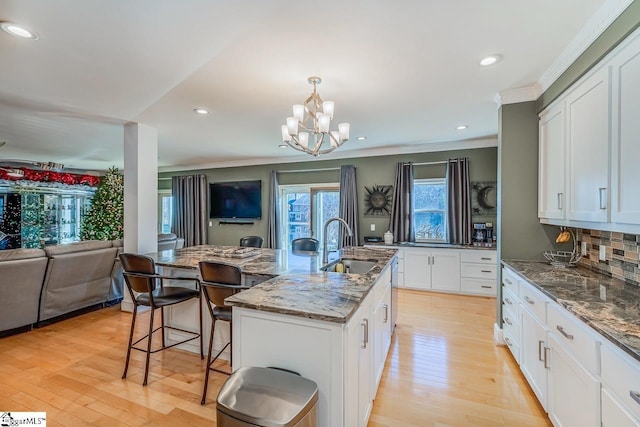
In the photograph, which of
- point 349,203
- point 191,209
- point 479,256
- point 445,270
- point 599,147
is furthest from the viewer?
point 191,209

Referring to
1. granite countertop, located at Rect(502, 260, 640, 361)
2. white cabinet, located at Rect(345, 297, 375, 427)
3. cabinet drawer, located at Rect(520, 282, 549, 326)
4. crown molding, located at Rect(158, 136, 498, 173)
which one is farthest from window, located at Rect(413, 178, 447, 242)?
white cabinet, located at Rect(345, 297, 375, 427)

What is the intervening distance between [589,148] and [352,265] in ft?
6.62

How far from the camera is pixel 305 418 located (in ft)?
3.84

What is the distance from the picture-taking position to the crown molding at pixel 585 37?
1.67 m

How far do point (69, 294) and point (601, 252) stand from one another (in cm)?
563

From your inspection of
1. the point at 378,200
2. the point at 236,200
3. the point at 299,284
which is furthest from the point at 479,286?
the point at 236,200

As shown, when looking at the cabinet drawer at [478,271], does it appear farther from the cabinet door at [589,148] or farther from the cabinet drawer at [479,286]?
the cabinet door at [589,148]

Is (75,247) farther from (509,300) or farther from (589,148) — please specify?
(589,148)

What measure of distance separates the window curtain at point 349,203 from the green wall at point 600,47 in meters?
3.53

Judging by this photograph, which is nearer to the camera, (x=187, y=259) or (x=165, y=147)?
(x=187, y=259)

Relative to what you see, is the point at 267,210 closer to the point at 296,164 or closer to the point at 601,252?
the point at 296,164

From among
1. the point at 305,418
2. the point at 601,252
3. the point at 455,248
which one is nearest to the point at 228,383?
the point at 305,418

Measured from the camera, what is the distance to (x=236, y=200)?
6.95m

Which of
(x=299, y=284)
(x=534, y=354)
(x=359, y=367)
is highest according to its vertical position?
(x=299, y=284)
